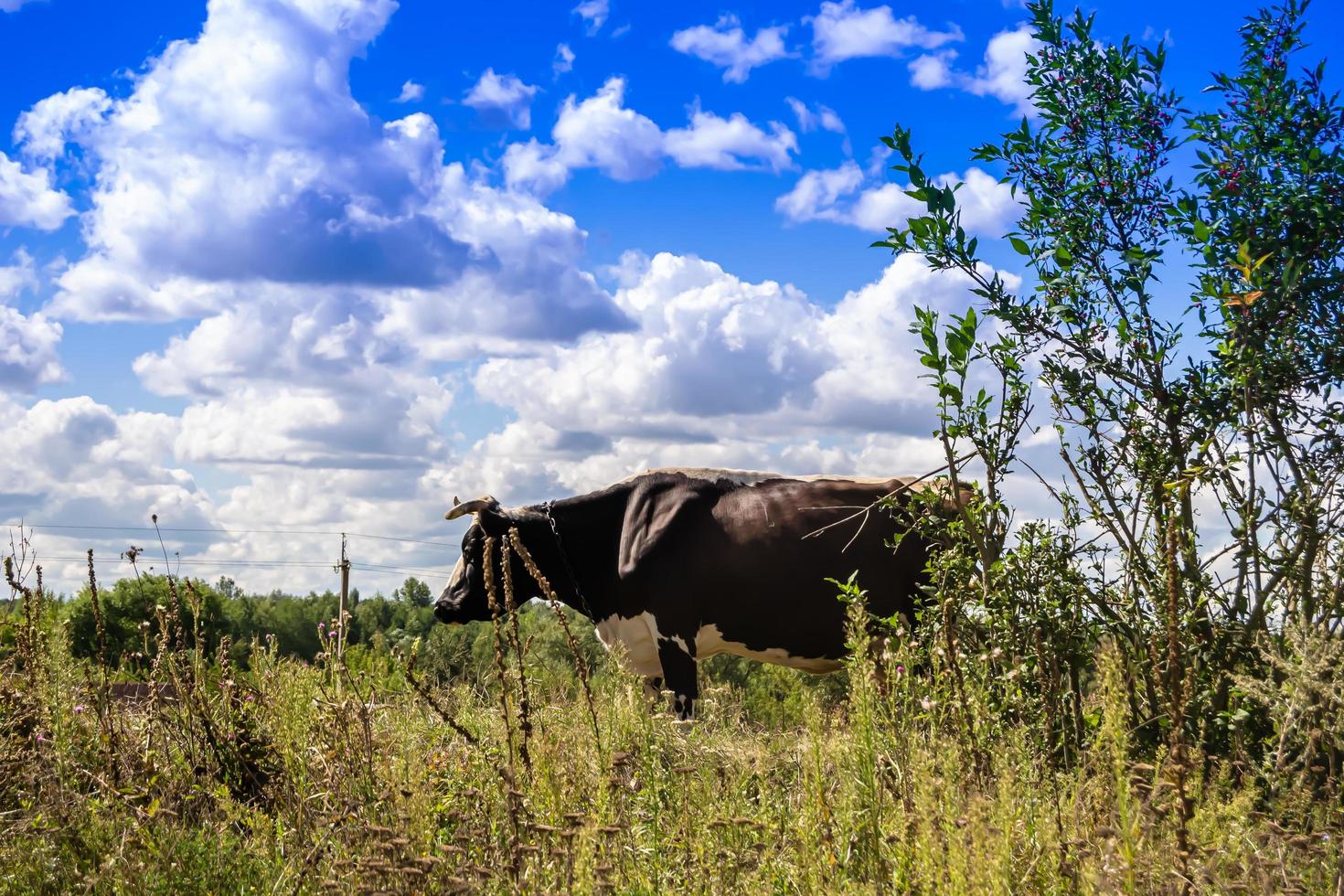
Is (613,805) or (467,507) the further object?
(467,507)

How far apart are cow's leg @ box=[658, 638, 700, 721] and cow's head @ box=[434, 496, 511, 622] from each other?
6.63 feet

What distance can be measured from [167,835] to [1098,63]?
5.64 m

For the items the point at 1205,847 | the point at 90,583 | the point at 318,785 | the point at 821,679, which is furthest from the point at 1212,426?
the point at 821,679

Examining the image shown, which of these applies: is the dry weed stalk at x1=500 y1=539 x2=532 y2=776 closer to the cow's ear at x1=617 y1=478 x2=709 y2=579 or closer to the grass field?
the grass field

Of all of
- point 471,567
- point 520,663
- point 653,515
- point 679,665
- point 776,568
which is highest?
point 653,515

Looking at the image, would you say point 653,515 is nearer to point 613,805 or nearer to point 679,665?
point 679,665

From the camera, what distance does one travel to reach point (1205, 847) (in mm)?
3619

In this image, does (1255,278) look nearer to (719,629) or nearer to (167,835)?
(167,835)

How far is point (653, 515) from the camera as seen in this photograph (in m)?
10.7

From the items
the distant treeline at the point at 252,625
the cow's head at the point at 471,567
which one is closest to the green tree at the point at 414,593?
the distant treeline at the point at 252,625

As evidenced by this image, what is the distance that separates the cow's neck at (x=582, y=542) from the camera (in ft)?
36.6

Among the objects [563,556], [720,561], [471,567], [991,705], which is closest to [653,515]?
[720,561]

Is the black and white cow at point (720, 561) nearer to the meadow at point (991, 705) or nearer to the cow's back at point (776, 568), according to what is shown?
the cow's back at point (776, 568)

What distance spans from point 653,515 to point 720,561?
Result: 0.87 m
